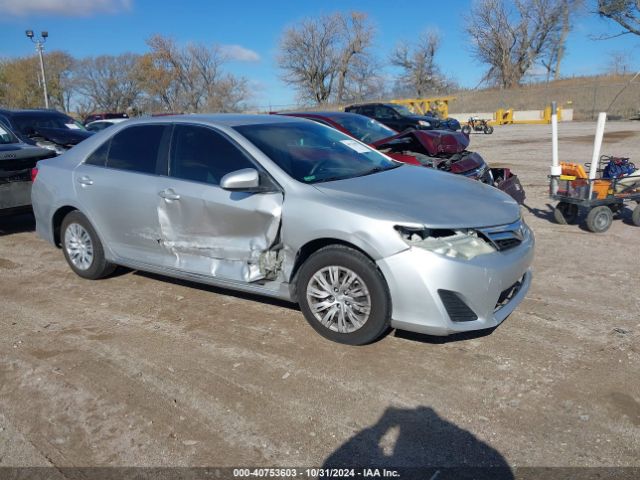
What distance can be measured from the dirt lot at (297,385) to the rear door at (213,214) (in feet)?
1.60

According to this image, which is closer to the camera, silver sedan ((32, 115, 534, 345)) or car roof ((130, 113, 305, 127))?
silver sedan ((32, 115, 534, 345))

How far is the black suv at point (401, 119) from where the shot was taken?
22.4 m

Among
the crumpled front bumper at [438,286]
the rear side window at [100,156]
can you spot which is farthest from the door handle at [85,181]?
the crumpled front bumper at [438,286]

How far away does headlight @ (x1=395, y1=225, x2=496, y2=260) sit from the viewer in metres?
3.46

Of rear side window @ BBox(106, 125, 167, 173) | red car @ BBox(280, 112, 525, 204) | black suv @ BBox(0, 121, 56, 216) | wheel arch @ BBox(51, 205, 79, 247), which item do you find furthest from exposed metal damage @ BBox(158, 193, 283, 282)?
black suv @ BBox(0, 121, 56, 216)

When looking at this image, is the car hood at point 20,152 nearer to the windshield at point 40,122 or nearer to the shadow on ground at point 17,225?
the shadow on ground at point 17,225

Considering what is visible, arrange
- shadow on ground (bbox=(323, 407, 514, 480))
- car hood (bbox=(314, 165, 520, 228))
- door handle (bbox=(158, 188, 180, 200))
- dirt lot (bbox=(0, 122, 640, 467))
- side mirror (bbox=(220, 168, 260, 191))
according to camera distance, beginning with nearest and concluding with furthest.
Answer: shadow on ground (bbox=(323, 407, 514, 480)) → dirt lot (bbox=(0, 122, 640, 467)) → car hood (bbox=(314, 165, 520, 228)) → side mirror (bbox=(220, 168, 260, 191)) → door handle (bbox=(158, 188, 180, 200))

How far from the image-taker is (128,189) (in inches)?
189

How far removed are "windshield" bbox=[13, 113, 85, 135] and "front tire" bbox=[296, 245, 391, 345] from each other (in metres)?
9.50

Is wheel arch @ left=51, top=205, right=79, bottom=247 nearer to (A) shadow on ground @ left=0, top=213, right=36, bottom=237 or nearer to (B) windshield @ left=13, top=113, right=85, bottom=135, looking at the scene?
(A) shadow on ground @ left=0, top=213, right=36, bottom=237

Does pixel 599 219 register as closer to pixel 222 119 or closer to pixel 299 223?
pixel 299 223

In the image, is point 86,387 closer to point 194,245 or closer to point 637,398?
point 194,245

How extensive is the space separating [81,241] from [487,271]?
3.92 m

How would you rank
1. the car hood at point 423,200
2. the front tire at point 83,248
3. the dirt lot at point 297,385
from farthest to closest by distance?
1. the front tire at point 83,248
2. the car hood at point 423,200
3. the dirt lot at point 297,385
